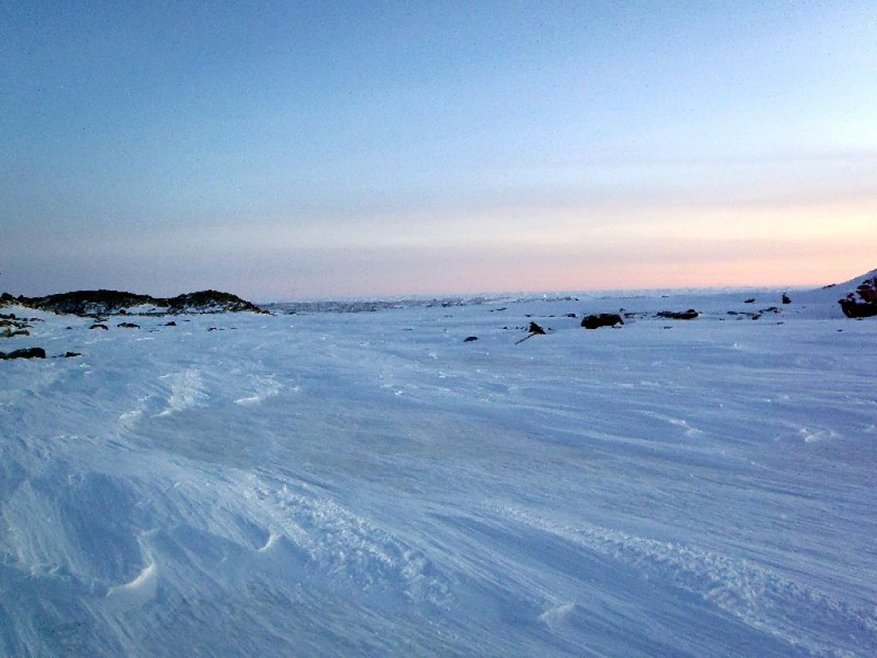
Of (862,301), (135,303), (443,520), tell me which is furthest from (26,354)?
(135,303)

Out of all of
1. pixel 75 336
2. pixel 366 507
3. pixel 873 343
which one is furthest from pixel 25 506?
pixel 75 336

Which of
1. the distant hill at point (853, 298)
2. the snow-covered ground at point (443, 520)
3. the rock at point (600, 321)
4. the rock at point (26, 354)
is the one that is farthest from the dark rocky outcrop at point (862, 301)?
the rock at point (26, 354)

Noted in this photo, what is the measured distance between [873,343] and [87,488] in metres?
8.03

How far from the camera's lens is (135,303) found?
28.5 m

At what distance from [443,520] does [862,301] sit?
12.7m

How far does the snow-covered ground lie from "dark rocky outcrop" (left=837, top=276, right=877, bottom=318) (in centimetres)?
788

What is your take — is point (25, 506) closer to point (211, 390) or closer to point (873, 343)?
point (211, 390)

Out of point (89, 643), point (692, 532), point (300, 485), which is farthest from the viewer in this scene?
point (300, 485)

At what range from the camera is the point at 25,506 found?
2523 millimetres

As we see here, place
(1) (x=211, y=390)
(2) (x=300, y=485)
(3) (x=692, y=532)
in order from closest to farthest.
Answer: (3) (x=692, y=532) → (2) (x=300, y=485) → (1) (x=211, y=390)

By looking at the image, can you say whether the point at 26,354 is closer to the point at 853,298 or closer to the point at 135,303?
the point at 853,298

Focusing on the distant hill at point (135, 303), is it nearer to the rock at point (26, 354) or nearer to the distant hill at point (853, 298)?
the rock at point (26, 354)

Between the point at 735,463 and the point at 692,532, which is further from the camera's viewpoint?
the point at 735,463

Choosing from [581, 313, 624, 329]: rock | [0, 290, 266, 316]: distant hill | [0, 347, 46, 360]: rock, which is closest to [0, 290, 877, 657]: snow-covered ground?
[0, 347, 46, 360]: rock
